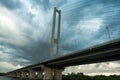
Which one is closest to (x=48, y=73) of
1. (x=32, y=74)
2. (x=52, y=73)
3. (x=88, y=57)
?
(x=52, y=73)

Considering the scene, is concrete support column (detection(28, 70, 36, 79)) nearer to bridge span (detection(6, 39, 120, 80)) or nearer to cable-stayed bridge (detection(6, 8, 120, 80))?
cable-stayed bridge (detection(6, 8, 120, 80))

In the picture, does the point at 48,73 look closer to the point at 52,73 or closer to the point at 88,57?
the point at 52,73

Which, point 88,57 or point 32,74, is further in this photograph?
point 32,74

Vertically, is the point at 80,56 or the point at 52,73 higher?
the point at 80,56

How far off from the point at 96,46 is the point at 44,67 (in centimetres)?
3586

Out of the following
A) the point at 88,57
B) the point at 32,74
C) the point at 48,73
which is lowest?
the point at 48,73

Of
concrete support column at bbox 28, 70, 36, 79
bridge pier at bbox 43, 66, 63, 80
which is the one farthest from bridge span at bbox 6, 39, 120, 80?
concrete support column at bbox 28, 70, 36, 79

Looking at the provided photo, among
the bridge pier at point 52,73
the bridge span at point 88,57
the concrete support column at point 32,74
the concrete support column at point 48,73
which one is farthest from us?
the concrete support column at point 32,74

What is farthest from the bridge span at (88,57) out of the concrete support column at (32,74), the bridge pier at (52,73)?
the concrete support column at (32,74)

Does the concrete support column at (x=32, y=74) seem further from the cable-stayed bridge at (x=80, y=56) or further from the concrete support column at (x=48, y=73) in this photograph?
the concrete support column at (x=48, y=73)

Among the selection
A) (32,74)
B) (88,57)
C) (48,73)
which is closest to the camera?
(88,57)

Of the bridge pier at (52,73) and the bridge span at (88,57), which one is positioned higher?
the bridge span at (88,57)

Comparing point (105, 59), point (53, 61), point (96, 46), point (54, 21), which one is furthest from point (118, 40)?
point (54, 21)

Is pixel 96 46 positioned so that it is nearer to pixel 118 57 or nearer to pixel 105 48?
pixel 105 48
